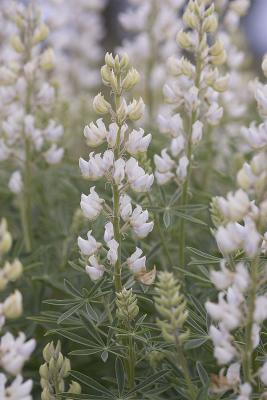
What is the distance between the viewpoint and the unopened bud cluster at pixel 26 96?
6.95 feet

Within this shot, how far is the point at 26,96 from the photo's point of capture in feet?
7.22

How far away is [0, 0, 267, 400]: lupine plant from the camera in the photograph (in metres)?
1.18

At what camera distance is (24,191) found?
2248 millimetres

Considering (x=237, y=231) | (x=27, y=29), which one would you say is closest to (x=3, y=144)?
(x=27, y=29)

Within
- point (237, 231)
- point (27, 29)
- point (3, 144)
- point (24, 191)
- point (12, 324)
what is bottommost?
point (12, 324)

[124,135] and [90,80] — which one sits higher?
[124,135]

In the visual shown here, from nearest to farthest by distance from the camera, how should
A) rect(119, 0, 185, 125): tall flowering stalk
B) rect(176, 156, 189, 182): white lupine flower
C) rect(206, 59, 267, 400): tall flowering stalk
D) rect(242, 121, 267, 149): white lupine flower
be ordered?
rect(206, 59, 267, 400): tall flowering stalk < rect(242, 121, 267, 149): white lupine flower < rect(176, 156, 189, 182): white lupine flower < rect(119, 0, 185, 125): tall flowering stalk

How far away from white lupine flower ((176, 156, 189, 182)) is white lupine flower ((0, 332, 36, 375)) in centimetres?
68

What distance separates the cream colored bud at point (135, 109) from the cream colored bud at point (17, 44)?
794mm

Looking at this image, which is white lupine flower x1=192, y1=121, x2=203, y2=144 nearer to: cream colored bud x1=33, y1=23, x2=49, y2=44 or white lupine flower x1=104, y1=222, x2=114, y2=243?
white lupine flower x1=104, y1=222, x2=114, y2=243

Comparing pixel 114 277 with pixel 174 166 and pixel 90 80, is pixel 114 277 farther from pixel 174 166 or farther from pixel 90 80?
pixel 90 80

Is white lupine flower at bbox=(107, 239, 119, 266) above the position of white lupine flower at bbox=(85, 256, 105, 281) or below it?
above

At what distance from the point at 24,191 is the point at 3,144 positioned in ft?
0.65

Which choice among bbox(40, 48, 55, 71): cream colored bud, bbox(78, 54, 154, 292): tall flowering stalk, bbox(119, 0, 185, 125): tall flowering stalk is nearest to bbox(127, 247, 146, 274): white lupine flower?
bbox(78, 54, 154, 292): tall flowering stalk
